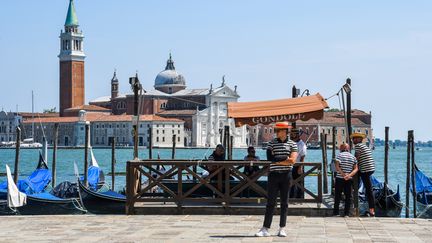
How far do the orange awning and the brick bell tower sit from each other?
114089 millimetres

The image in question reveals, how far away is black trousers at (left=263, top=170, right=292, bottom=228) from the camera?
31.3 feet

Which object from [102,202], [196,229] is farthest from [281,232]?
[102,202]

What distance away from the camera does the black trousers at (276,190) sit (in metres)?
9.54

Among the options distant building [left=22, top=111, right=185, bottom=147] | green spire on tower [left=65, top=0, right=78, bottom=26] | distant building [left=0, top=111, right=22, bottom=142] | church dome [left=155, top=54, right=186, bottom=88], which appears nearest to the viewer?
distant building [left=22, top=111, right=185, bottom=147]

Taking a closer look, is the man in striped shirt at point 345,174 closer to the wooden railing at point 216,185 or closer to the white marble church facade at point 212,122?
the wooden railing at point 216,185

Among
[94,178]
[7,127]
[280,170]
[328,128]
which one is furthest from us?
[7,127]

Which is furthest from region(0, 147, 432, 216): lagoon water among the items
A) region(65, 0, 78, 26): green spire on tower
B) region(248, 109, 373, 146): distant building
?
region(65, 0, 78, 26): green spire on tower

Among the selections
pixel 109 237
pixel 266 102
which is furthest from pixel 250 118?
pixel 109 237

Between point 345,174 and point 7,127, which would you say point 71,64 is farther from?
point 345,174

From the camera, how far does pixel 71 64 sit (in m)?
128

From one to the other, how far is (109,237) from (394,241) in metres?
2.74

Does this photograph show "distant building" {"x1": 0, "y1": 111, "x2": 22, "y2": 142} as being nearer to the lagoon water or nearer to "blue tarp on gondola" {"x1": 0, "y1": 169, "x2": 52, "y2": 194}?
the lagoon water

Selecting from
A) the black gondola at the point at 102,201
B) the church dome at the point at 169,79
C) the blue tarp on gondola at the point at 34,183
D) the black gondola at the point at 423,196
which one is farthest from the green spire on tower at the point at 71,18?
the black gondola at the point at 102,201

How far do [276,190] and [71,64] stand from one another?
120018 mm
